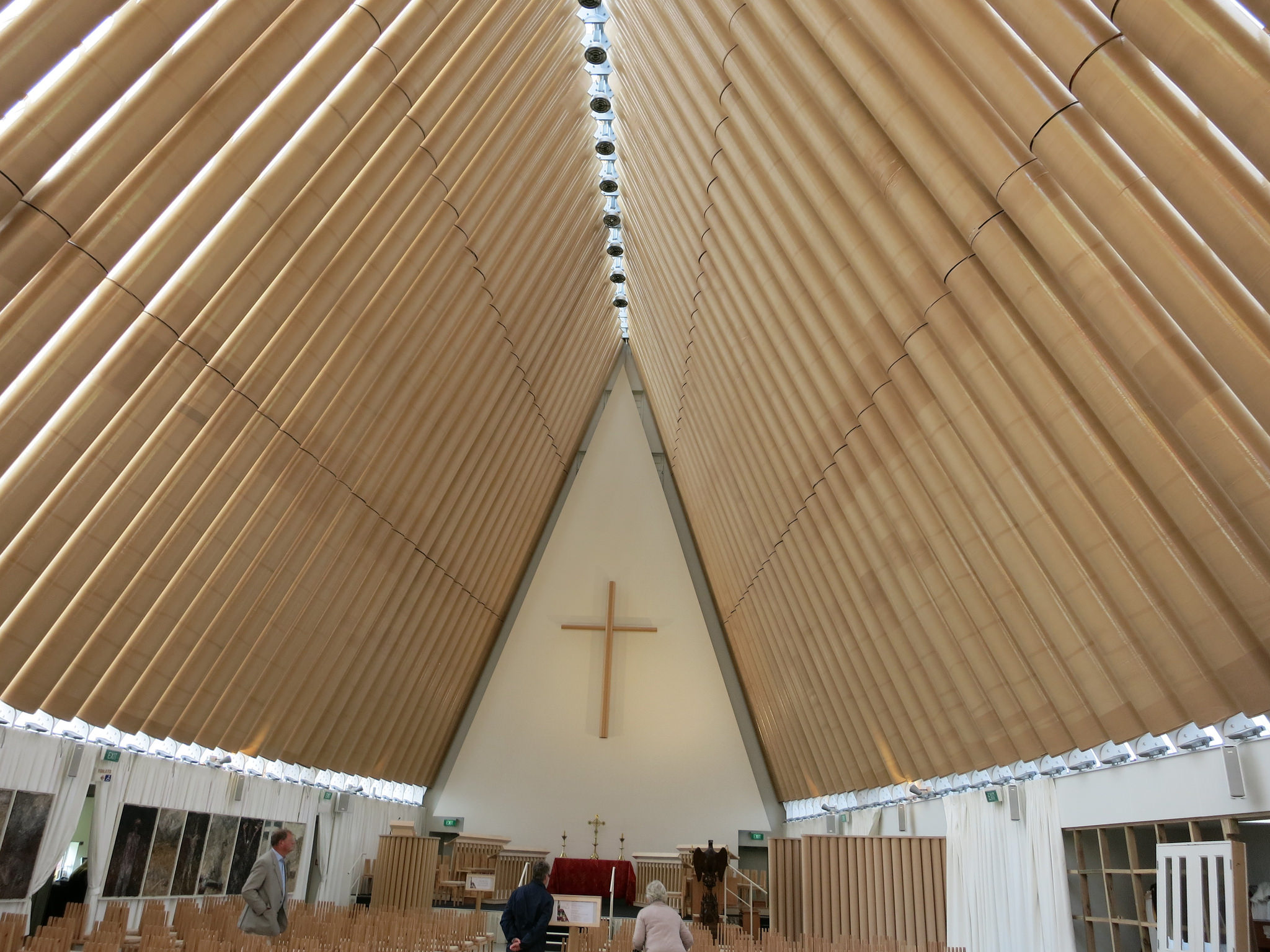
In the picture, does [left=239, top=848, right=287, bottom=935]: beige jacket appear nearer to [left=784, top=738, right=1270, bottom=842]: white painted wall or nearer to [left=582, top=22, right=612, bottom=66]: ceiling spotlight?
[left=784, top=738, right=1270, bottom=842]: white painted wall

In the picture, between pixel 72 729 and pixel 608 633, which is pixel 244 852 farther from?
pixel 608 633

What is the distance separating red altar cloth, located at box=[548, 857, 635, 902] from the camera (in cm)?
1831

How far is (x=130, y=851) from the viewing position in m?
12.0

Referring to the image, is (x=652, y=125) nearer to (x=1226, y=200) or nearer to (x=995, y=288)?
(x=995, y=288)

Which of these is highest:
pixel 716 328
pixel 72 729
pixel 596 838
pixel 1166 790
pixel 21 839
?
pixel 716 328

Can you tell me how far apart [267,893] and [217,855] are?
7322mm

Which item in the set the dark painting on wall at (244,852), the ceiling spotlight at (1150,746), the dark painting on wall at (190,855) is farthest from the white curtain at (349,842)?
the ceiling spotlight at (1150,746)

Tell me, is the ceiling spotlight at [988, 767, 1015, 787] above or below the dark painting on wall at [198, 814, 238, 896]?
above

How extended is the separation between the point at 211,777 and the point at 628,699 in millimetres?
10114

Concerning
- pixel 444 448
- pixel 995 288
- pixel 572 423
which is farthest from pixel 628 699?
pixel 995 288

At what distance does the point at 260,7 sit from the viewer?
7020 mm

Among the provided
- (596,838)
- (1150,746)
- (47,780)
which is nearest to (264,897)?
(47,780)

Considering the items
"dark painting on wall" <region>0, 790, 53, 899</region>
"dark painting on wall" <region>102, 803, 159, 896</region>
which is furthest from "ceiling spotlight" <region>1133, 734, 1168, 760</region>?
"dark painting on wall" <region>102, 803, 159, 896</region>

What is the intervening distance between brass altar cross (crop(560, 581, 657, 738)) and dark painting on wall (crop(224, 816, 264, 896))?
8.29 meters
